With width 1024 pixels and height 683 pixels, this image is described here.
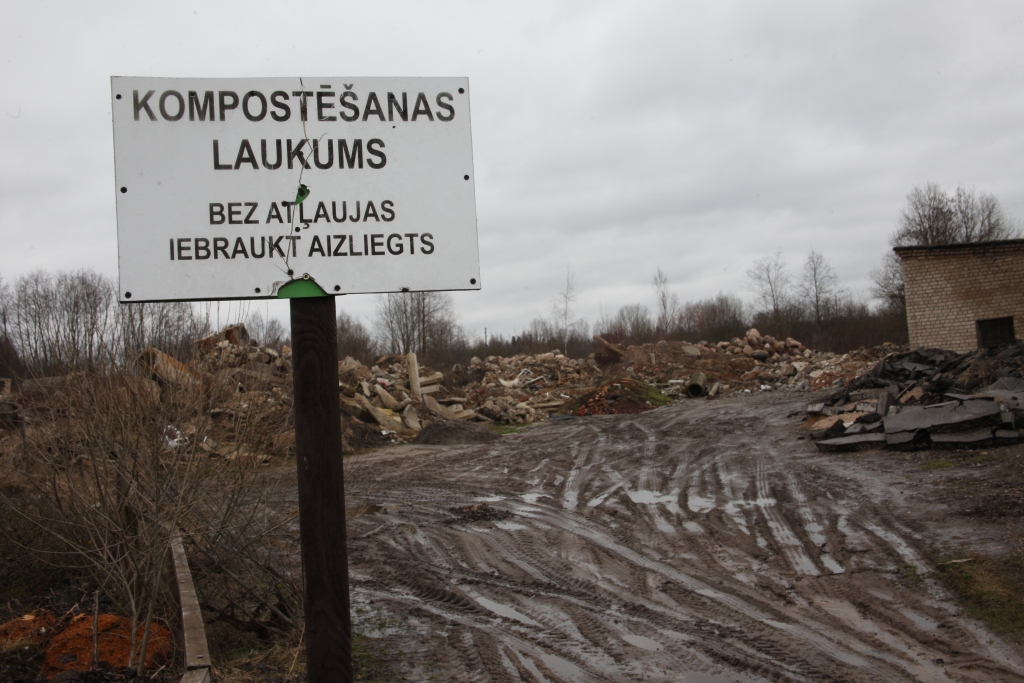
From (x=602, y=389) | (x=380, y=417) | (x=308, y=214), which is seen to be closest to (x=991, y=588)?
(x=308, y=214)

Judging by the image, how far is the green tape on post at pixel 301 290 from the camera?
2.49m

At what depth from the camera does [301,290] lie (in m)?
2.50

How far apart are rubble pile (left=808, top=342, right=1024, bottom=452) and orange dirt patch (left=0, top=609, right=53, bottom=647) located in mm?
12312

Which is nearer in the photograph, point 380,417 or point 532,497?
point 532,497

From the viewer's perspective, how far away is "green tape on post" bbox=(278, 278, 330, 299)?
8.16 ft

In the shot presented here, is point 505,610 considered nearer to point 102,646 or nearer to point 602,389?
point 102,646

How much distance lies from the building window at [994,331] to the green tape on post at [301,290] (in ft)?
77.3

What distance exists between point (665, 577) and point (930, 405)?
8.92 meters

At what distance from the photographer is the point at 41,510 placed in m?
5.74

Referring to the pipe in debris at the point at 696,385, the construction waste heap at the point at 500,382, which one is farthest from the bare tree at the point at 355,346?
the pipe in debris at the point at 696,385

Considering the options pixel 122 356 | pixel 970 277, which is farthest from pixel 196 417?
pixel 970 277

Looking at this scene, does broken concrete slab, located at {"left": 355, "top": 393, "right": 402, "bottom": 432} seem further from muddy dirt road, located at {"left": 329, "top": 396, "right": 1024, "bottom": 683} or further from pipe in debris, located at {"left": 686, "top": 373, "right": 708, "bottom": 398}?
pipe in debris, located at {"left": 686, "top": 373, "right": 708, "bottom": 398}

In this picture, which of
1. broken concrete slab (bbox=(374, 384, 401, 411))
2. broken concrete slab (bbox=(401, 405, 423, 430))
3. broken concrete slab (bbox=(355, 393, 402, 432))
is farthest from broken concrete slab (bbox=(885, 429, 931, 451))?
broken concrete slab (bbox=(374, 384, 401, 411))

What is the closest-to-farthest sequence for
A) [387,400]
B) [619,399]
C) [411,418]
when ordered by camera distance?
[411,418] → [387,400] → [619,399]
